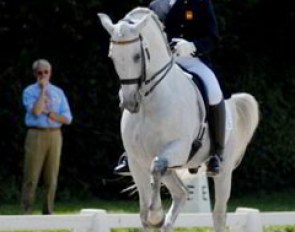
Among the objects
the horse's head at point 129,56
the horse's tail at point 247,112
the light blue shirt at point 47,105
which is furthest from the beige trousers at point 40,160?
the horse's head at point 129,56

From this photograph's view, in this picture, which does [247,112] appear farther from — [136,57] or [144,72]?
[136,57]

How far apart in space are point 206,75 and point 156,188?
1.45m

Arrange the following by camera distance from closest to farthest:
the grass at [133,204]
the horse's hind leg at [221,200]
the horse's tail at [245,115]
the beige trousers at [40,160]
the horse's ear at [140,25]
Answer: the horse's ear at [140,25] → the horse's hind leg at [221,200] → the horse's tail at [245,115] → the beige trousers at [40,160] → the grass at [133,204]

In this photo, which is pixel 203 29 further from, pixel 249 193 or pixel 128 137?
pixel 249 193

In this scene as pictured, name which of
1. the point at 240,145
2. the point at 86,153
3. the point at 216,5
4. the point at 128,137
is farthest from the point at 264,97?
the point at 128,137

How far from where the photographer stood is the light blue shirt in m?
13.7

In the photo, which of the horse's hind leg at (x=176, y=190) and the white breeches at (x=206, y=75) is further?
the white breeches at (x=206, y=75)

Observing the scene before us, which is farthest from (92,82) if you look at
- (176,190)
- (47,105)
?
(176,190)

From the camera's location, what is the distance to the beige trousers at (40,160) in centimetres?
1399

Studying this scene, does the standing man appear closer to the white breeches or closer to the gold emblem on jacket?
the white breeches

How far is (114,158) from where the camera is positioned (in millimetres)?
18469

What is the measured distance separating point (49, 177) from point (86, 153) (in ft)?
14.3

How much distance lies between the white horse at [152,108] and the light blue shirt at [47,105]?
14.8 ft

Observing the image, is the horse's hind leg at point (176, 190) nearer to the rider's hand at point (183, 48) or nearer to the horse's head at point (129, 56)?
the rider's hand at point (183, 48)
